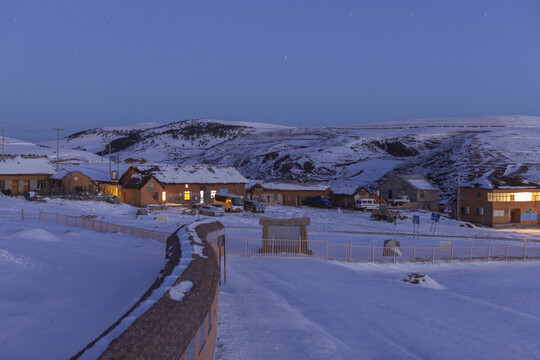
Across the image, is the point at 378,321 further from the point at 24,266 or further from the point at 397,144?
the point at 397,144

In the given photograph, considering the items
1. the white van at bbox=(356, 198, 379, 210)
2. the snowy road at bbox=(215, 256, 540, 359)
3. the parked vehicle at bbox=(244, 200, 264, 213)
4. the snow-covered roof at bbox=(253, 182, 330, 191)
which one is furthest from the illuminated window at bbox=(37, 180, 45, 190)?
the snowy road at bbox=(215, 256, 540, 359)

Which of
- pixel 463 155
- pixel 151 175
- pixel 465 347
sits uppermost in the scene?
pixel 463 155

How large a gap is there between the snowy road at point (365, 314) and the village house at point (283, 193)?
144ft

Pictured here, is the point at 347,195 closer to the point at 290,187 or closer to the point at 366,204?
the point at 366,204

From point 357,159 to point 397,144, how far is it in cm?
2248

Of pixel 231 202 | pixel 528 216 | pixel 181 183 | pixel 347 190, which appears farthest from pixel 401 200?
pixel 181 183

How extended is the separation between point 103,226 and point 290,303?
2140 centimetres

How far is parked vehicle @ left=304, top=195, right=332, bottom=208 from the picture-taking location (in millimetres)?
65750

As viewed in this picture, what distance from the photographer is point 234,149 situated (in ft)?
595

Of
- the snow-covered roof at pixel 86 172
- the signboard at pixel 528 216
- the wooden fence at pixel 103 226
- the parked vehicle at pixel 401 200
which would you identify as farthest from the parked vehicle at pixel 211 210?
the signboard at pixel 528 216

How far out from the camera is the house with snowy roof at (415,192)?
70250mm

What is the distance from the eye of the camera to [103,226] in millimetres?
32281

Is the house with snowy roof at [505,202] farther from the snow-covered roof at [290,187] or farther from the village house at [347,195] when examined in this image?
the snow-covered roof at [290,187]

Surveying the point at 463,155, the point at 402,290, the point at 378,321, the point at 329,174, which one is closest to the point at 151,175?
the point at 402,290
